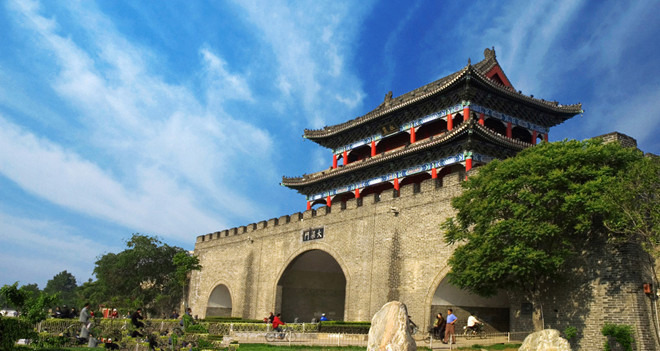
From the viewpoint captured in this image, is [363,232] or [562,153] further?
[363,232]

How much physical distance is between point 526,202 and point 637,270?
10.3 feet

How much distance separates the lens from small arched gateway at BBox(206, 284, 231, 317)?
31688 mm

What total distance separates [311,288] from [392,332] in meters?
18.9

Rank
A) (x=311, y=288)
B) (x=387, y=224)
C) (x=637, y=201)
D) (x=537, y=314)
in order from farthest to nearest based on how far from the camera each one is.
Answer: (x=311, y=288) → (x=387, y=224) → (x=537, y=314) → (x=637, y=201)

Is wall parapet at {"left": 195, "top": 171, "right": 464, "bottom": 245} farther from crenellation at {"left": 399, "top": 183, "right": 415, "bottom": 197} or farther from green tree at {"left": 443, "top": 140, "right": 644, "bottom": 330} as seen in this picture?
green tree at {"left": 443, "top": 140, "right": 644, "bottom": 330}

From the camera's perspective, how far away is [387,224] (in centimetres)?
2130

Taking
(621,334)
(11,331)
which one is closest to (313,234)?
(621,334)

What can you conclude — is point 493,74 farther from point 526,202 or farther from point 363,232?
point 526,202

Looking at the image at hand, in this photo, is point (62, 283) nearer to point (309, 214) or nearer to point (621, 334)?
point (309, 214)

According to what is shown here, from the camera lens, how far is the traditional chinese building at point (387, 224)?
19.0 m

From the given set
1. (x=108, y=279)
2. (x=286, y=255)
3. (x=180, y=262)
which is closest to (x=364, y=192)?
(x=286, y=255)

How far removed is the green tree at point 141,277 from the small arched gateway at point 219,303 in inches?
173

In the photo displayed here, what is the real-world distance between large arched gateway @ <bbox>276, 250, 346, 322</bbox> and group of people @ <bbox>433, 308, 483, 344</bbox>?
9.25 metres

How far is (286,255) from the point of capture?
2641cm
